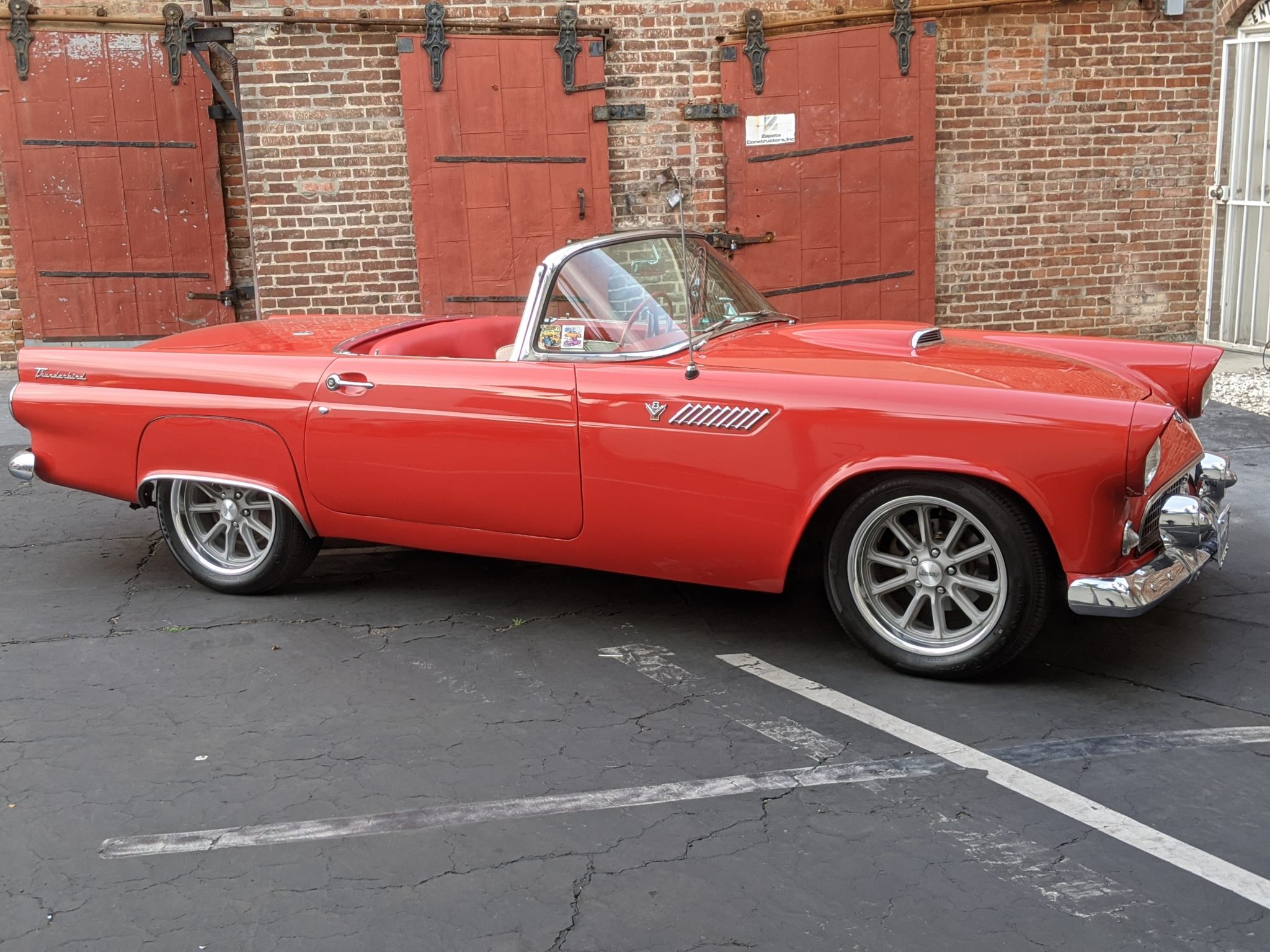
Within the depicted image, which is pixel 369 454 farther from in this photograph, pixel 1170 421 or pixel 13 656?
pixel 1170 421

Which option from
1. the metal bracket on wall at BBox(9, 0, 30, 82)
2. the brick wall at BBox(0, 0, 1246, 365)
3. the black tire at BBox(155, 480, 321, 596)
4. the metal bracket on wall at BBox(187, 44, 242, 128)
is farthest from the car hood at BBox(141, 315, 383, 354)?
the metal bracket on wall at BBox(9, 0, 30, 82)

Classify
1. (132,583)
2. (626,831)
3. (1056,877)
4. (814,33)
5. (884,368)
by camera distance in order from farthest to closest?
(814,33)
(132,583)
(884,368)
(626,831)
(1056,877)

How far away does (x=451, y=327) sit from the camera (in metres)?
5.66

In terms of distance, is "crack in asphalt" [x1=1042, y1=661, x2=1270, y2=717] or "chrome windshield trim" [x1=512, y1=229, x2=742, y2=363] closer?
"crack in asphalt" [x1=1042, y1=661, x2=1270, y2=717]

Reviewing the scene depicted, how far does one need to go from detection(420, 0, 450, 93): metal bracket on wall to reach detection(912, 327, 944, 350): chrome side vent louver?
586cm

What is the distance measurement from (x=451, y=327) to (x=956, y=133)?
6058 millimetres

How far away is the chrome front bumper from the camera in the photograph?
374cm

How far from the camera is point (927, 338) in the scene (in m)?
4.68

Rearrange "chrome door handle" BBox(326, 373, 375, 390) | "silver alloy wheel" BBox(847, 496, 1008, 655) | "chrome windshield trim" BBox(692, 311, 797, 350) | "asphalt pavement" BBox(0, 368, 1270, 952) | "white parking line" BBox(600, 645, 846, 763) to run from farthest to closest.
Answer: "chrome door handle" BBox(326, 373, 375, 390) → "chrome windshield trim" BBox(692, 311, 797, 350) → "silver alloy wheel" BBox(847, 496, 1008, 655) → "white parking line" BBox(600, 645, 846, 763) → "asphalt pavement" BBox(0, 368, 1270, 952)

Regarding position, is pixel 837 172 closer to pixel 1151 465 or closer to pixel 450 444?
pixel 450 444

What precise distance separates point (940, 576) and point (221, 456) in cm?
290

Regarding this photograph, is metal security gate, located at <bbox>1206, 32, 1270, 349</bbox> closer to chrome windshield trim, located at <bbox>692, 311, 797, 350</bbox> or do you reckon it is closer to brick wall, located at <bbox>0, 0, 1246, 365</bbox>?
brick wall, located at <bbox>0, 0, 1246, 365</bbox>

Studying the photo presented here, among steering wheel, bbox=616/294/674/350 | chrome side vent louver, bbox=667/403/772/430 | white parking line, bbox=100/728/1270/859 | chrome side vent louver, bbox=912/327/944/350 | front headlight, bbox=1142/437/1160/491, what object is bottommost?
white parking line, bbox=100/728/1270/859

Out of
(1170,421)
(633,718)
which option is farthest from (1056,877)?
(1170,421)
